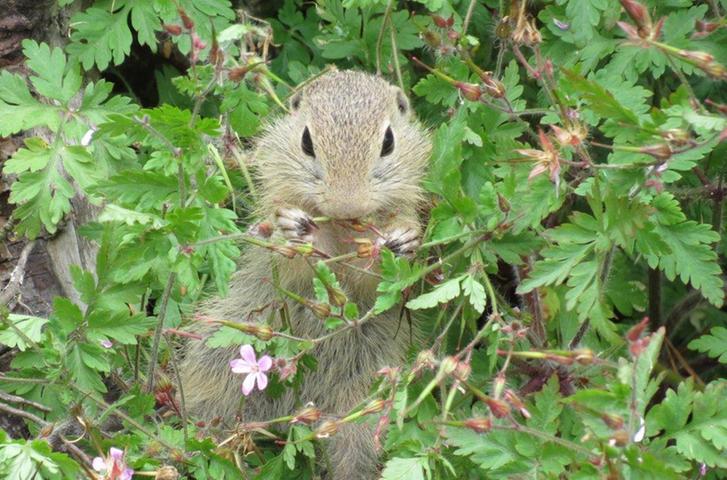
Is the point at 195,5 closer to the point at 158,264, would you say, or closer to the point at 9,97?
the point at 9,97

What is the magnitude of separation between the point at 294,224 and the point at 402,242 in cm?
39

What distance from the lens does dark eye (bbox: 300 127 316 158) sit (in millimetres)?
4250

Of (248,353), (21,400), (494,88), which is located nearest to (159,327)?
(248,353)

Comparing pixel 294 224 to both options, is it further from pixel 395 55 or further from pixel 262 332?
pixel 395 55

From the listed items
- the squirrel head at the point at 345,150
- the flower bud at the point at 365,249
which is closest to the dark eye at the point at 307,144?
the squirrel head at the point at 345,150

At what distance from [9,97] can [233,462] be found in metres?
1.55

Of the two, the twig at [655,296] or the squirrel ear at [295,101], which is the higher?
the squirrel ear at [295,101]

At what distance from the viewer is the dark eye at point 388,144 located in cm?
426

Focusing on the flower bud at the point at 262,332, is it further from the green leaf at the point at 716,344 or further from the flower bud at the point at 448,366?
the green leaf at the point at 716,344

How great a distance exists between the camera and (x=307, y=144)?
14.0ft

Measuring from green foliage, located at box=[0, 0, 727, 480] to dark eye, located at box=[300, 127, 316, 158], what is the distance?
11.3 inches

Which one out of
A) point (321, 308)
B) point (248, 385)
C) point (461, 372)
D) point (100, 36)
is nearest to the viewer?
point (461, 372)

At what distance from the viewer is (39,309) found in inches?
181

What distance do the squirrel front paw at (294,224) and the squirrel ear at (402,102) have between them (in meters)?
0.80
